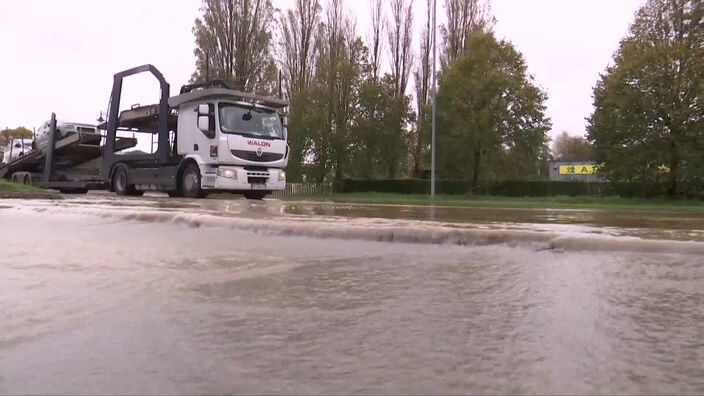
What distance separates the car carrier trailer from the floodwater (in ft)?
44.1

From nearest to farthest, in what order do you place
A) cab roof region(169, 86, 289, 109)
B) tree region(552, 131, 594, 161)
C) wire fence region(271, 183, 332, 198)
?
cab roof region(169, 86, 289, 109) < wire fence region(271, 183, 332, 198) < tree region(552, 131, 594, 161)

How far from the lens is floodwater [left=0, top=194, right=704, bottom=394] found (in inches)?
90.7

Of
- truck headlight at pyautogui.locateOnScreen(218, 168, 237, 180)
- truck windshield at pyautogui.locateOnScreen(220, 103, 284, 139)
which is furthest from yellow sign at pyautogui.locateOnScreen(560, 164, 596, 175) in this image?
truck headlight at pyautogui.locateOnScreen(218, 168, 237, 180)

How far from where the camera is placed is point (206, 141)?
44.6 feet

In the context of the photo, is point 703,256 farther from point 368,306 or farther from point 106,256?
point 106,256

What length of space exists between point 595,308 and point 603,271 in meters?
1.02

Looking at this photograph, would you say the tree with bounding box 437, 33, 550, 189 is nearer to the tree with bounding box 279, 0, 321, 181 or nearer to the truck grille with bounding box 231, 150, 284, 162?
the tree with bounding box 279, 0, 321, 181

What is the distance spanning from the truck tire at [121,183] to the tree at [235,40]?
54.3 ft

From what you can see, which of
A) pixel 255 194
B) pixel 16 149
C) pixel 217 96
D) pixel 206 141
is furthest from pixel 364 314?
pixel 16 149

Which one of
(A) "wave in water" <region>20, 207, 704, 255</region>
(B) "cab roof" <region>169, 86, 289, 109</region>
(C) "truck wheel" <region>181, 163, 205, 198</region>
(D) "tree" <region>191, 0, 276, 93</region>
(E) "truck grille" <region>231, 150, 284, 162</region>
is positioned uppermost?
(D) "tree" <region>191, 0, 276, 93</region>

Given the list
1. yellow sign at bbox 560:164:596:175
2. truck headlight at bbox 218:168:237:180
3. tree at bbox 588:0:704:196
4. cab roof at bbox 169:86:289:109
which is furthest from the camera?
yellow sign at bbox 560:164:596:175

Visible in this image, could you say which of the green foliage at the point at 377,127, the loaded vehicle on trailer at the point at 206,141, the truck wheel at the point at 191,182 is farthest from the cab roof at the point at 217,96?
the green foliage at the point at 377,127

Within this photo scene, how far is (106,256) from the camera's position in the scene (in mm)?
5098

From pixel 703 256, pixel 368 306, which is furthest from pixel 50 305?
pixel 703 256
